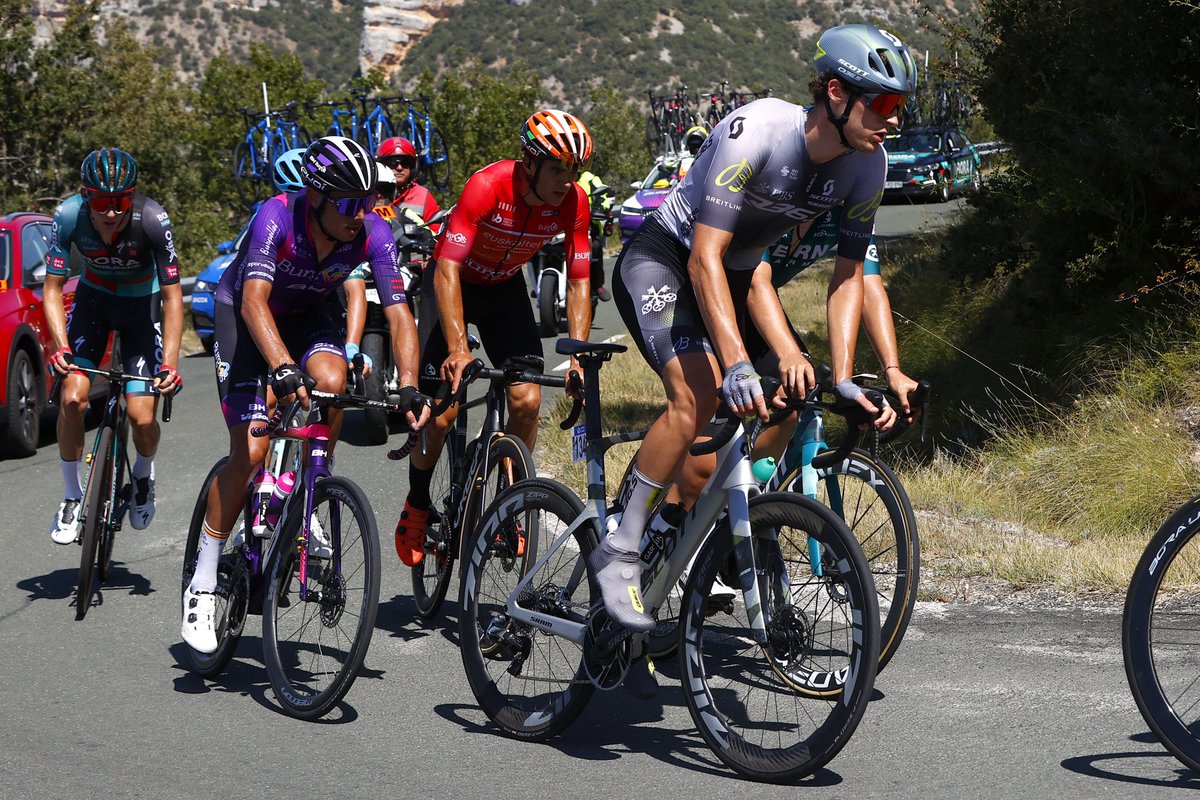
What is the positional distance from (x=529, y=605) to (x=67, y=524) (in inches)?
135

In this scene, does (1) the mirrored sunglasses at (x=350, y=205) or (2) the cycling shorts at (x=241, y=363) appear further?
(2) the cycling shorts at (x=241, y=363)

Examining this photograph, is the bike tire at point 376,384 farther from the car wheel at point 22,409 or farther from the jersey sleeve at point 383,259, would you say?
the jersey sleeve at point 383,259

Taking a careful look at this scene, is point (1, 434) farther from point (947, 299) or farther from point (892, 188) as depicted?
point (892, 188)

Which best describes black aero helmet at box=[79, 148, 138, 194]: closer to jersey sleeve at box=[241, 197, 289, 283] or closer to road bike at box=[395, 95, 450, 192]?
jersey sleeve at box=[241, 197, 289, 283]

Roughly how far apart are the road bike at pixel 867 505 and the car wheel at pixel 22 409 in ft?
25.3

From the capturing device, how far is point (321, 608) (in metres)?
5.39

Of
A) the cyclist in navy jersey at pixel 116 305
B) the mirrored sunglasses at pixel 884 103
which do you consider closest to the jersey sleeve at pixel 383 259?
the cyclist in navy jersey at pixel 116 305

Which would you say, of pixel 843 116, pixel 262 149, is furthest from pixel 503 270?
pixel 262 149

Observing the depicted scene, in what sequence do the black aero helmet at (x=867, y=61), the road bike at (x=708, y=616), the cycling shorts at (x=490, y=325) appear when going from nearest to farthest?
the road bike at (x=708, y=616)
the black aero helmet at (x=867, y=61)
the cycling shorts at (x=490, y=325)

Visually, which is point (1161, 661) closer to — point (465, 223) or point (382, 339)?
point (465, 223)

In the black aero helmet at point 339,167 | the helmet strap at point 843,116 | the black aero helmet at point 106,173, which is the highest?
the helmet strap at point 843,116

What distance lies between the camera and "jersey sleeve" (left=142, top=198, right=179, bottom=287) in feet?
24.5

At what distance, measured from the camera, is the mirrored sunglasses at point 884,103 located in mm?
4406

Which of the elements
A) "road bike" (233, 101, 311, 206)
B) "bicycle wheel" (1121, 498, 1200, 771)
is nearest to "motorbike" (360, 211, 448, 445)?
"bicycle wheel" (1121, 498, 1200, 771)
